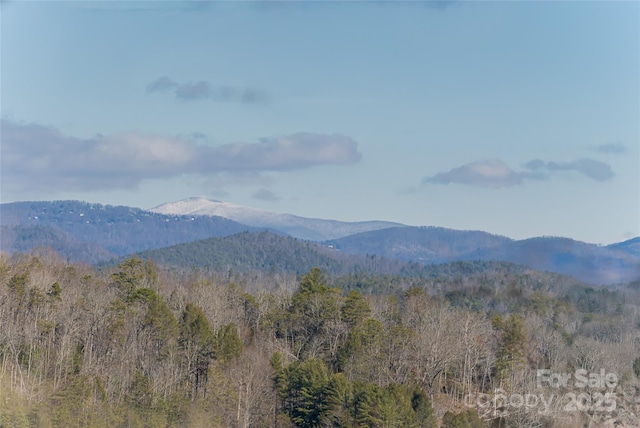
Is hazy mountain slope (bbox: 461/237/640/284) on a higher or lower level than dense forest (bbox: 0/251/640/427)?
higher

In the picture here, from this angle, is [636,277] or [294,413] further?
[636,277]

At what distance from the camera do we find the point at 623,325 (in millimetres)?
82438

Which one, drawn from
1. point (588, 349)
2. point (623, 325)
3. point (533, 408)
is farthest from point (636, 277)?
point (533, 408)

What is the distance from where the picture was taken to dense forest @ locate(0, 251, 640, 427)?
4147cm

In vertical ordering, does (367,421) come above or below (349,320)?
below

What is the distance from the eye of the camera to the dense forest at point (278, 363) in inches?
1633

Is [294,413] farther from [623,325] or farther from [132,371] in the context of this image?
[623,325]

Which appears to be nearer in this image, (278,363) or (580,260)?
(278,363)

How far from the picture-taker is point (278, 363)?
157 feet

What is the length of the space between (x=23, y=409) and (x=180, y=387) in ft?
35.8

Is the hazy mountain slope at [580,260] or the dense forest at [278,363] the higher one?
the hazy mountain slope at [580,260]

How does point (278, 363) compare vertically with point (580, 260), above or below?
below

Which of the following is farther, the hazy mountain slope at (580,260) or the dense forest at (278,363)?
the hazy mountain slope at (580,260)

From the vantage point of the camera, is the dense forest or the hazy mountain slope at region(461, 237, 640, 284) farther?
the hazy mountain slope at region(461, 237, 640, 284)
